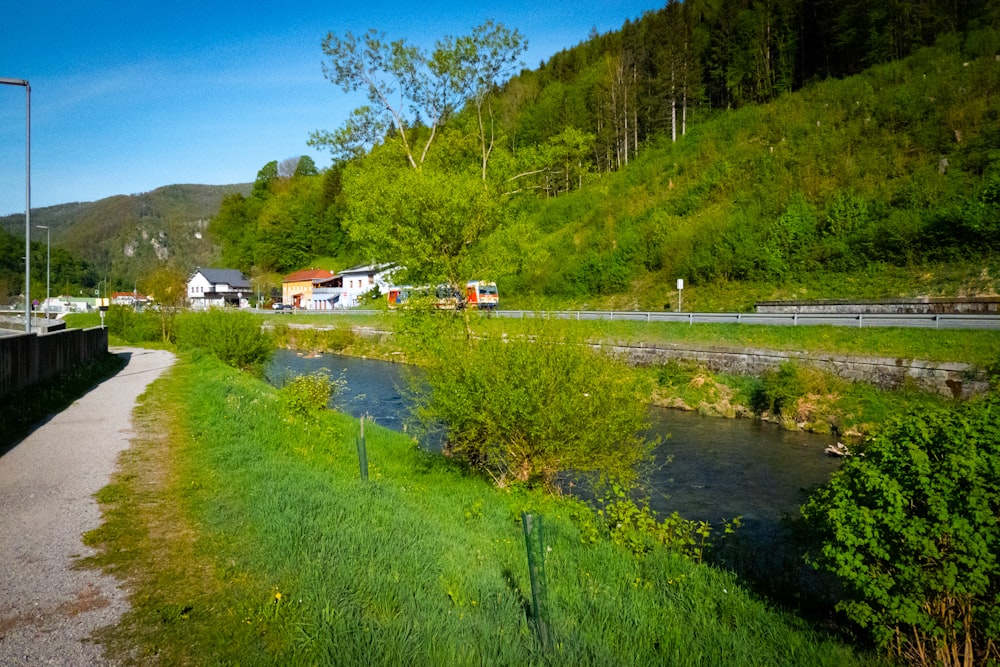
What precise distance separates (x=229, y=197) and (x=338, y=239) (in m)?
45.0

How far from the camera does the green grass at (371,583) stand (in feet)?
15.7

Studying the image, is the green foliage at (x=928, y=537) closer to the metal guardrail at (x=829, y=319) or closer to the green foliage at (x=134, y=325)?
the metal guardrail at (x=829, y=319)

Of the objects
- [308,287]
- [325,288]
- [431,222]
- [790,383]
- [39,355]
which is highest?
[308,287]

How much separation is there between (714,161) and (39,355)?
46818mm

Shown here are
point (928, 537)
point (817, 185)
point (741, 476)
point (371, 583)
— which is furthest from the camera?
point (817, 185)

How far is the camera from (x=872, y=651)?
17.7 feet

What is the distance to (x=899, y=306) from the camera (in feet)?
81.8

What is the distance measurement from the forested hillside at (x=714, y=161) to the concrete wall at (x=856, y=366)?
654 centimetres

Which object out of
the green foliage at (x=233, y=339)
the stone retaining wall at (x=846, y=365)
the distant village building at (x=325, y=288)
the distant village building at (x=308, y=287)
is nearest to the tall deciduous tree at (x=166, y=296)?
the green foliage at (x=233, y=339)

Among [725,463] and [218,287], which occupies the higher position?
[218,287]

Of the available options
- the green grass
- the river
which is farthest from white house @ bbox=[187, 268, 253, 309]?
the green grass

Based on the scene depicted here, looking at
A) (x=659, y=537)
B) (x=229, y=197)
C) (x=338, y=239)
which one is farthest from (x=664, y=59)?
(x=229, y=197)

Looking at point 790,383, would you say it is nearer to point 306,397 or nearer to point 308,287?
point 306,397

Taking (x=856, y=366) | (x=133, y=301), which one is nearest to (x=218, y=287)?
(x=133, y=301)
